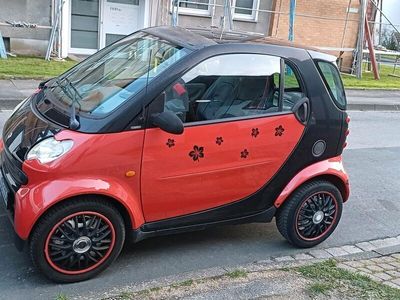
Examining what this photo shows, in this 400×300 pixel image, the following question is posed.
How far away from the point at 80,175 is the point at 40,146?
33 cm

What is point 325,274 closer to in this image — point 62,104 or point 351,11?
point 62,104

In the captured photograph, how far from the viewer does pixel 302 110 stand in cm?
408

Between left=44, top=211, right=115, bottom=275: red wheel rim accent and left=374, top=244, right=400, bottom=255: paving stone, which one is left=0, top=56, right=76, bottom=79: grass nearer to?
left=44, top=211, right=115, bottom=275: red wheel rim accent

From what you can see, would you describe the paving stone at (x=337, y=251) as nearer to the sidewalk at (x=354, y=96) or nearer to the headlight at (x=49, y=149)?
the headlight at (x=49, y=149)

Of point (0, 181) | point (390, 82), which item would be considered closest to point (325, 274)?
point (0, 181)

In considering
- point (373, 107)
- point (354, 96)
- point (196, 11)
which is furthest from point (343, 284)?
point (196, 11)

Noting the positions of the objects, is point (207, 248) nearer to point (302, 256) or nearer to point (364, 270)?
point (302, 256)

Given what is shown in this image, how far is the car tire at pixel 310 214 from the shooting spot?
4.25 meters

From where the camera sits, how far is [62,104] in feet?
12.2

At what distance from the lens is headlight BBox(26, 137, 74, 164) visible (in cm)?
327

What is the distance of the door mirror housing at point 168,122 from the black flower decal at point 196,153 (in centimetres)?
23

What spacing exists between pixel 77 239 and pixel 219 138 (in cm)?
121

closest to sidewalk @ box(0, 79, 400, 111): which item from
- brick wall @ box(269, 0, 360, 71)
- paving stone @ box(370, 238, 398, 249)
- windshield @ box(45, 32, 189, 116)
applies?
brick wall @ box(269, 0, 360, 71)

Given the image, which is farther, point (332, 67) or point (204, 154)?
point (332, 67)
